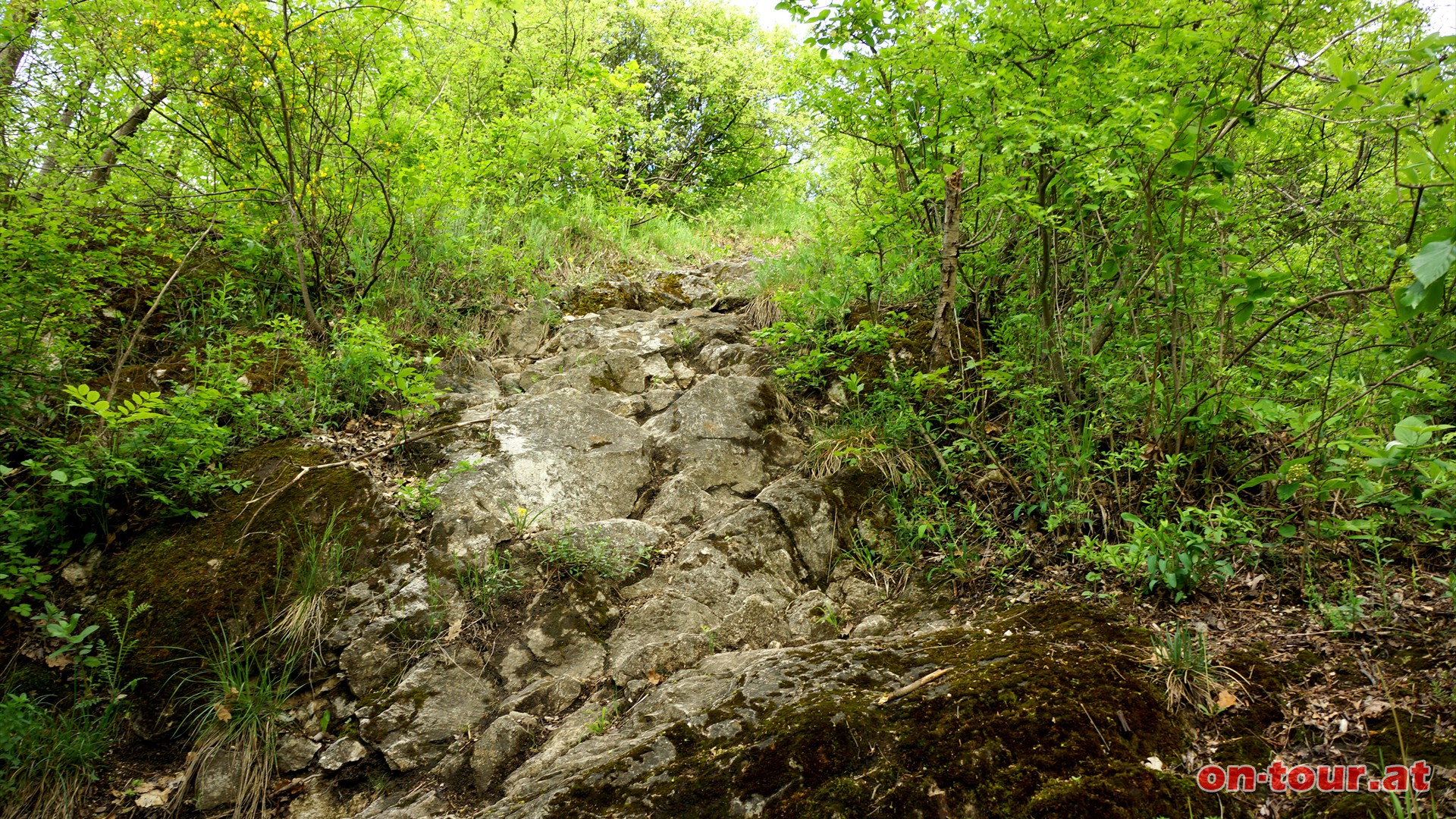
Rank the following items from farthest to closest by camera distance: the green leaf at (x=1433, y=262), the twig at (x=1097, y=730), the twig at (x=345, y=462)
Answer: the twig at (x=345, y=462) → the twig at (x=1097, y=730) → the green leaf at (x=1433, y=262)

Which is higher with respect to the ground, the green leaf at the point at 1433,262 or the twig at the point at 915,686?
the green leaf at the point at 1433,262

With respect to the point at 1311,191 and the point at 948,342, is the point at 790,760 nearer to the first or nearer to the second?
the point at 948,342

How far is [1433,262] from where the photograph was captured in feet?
4.45

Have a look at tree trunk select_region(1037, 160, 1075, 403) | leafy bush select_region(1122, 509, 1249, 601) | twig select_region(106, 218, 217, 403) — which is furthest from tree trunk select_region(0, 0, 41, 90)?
leafy bush select_region(1122, 509, 1249, 601)

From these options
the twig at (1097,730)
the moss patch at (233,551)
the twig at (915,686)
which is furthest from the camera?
the moss patch at (233,551)

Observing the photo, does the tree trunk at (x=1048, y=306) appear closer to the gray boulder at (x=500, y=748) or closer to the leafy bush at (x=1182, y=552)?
the leafy bush at (x=1182, y=552)

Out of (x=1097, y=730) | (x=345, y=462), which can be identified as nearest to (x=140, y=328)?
(x=345, y=462)

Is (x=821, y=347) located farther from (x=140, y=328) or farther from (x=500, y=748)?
(x=140, y=328)

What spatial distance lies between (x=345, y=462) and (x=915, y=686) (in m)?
3.69

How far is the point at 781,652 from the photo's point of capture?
9.84 ft

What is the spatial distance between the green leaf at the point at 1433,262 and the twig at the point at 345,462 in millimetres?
4702

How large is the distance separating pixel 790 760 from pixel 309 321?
490 cm

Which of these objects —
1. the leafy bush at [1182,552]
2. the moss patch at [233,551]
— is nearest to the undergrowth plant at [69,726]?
the moss patch at [233,551]

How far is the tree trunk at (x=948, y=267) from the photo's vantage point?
4256mm
